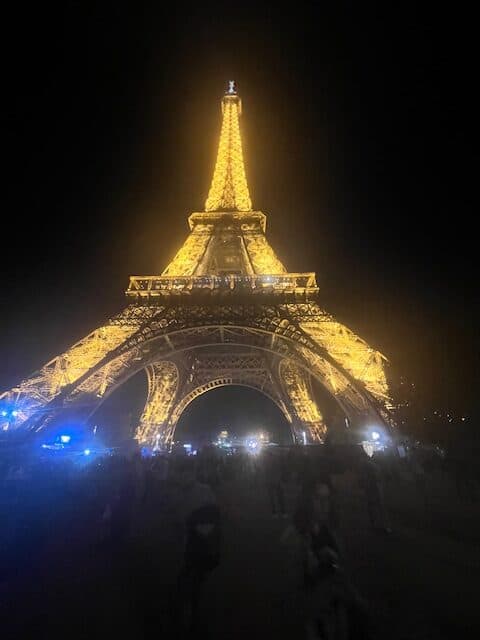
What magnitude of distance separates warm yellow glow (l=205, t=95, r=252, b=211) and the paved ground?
25.6m

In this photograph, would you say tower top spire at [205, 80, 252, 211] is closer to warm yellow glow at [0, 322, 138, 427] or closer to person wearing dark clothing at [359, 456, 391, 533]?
warm yellow glow at [0, 322, 138, 427]

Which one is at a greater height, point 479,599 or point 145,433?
point 145,433

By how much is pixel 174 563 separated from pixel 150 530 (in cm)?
162

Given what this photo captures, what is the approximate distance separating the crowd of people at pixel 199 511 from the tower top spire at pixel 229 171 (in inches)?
844

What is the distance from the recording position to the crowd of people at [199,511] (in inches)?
93.1

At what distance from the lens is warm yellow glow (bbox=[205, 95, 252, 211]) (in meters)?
29.4

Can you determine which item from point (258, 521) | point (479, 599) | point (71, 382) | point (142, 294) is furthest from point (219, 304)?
point (479, 599)

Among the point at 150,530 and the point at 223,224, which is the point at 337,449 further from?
the point at 223,224

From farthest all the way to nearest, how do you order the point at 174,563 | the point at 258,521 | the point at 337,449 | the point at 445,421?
the point at 445,421 → the point at 258,521 → the point at 337,449 → the point at 174,563

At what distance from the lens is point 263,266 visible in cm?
2356

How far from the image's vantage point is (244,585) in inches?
176

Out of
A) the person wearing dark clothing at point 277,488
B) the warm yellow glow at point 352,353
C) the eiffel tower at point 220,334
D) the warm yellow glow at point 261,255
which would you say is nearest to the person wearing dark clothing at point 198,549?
the person wearing dark clothing at point 277,488

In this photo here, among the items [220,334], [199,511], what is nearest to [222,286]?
[220,334]

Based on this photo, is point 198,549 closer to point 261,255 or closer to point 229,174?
point 261,255
